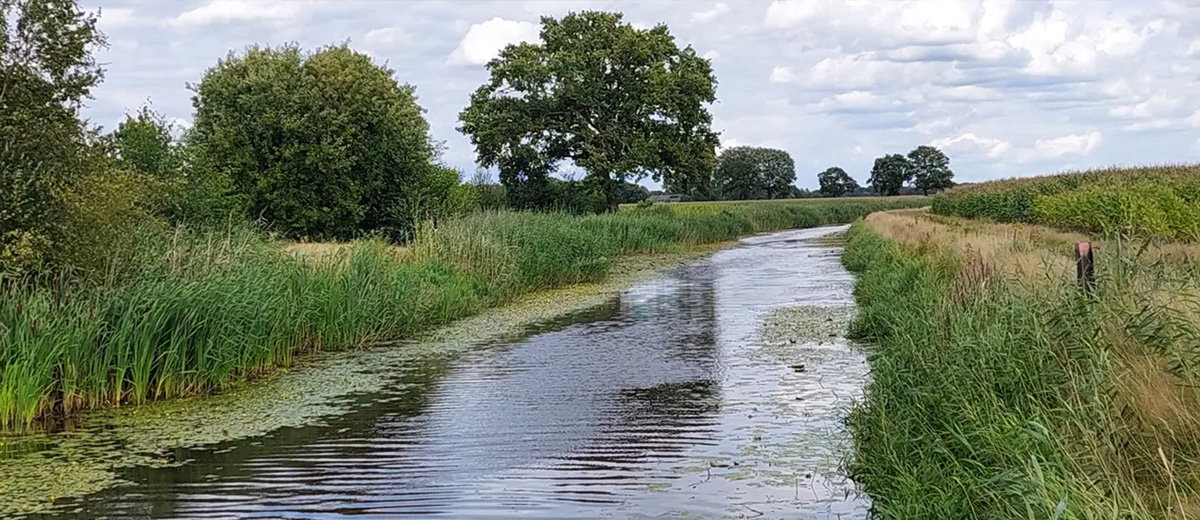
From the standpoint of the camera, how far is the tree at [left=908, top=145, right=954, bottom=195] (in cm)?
11544

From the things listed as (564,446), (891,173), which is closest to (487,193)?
(564,446)

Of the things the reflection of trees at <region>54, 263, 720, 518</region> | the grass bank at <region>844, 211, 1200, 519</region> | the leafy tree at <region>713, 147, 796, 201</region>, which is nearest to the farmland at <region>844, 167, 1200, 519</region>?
the grass bank at <region>844, 211, 1200, 519</region>

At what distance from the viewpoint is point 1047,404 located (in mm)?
6258

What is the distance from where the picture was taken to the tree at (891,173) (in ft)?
382

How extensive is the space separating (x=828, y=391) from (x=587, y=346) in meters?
4.56

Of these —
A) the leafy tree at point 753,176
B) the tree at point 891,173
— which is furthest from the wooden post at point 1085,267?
the tree at point 891,173

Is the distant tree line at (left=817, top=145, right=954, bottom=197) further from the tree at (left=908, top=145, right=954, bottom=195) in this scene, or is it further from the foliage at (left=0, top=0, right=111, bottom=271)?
the foliage at (left=0, top=0, right=111, bottom=271)

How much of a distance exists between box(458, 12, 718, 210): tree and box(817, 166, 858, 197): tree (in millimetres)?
79449

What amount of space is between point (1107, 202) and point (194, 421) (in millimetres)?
22696

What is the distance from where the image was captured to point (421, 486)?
738 cm

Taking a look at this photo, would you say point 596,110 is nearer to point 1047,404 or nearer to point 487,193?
point 487,193

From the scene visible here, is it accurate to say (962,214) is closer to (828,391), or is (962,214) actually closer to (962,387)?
(828,391)

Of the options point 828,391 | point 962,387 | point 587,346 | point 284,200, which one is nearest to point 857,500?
point 962,387

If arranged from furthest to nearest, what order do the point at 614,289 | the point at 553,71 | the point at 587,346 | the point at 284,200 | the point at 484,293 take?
the point at 553,71 → the point at 284,200 → the point at 614,289 → the point at 484,293 → the point at 587,346
